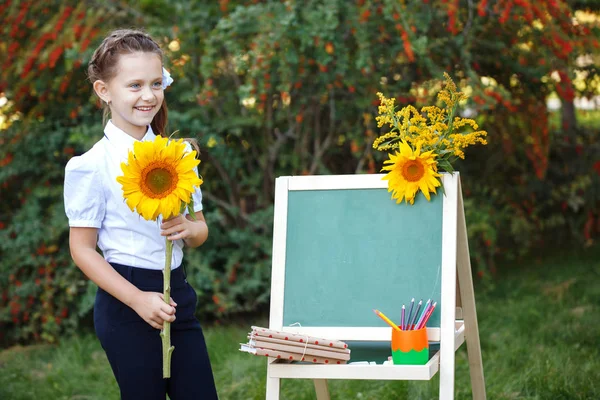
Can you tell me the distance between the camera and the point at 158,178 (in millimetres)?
2176

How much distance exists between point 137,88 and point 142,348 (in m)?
0.76

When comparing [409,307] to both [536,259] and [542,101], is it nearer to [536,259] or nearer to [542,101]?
[542,101]

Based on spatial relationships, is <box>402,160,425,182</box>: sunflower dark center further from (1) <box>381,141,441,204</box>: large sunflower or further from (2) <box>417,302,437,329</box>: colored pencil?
(2) <box>417,302,437,329</box>: colored pencil

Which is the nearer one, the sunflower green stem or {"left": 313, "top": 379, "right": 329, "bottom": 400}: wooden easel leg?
the sunflower green stem

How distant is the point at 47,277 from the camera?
18.1 feet

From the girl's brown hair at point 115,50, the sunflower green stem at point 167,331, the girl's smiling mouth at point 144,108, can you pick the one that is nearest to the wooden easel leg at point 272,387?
the sunflower green stem at point 167,331

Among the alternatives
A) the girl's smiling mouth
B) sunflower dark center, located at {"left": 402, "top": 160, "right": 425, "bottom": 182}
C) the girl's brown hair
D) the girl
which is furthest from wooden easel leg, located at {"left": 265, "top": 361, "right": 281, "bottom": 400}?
the girl's brown hair

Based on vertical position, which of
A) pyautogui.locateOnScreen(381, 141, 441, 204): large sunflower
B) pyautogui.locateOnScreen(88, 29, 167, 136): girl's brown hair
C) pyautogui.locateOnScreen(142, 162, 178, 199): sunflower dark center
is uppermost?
pyautogui.locateOnScreen(88, 29, 167, 136): girl's brown hair

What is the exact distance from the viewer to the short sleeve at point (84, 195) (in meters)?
2.30

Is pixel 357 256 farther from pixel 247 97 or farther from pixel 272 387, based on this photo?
pixel 247 97

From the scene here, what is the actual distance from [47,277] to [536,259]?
4.19 m

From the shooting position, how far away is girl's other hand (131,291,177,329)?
7.36ft

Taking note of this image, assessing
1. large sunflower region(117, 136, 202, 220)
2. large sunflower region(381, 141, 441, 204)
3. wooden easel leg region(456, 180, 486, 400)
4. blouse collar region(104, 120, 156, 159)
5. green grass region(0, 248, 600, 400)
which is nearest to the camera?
large sunflower region(117, 136, 202, 220)

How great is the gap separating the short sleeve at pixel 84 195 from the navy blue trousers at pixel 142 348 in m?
0.16
